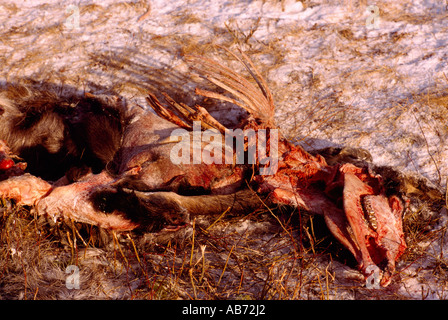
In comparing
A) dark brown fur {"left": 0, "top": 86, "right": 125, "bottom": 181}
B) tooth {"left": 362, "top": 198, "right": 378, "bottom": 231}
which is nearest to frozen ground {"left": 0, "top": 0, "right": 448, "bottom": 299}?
dark brown fur {"left": 0, "top": 86, "right": 125, "bottom": 181}

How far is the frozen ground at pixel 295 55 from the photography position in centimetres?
377

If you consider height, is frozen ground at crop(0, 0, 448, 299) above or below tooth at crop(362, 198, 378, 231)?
above

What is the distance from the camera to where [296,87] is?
4.15 m

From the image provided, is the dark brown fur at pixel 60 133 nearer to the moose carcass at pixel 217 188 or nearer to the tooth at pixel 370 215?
the moose carcass at pixel 217 188

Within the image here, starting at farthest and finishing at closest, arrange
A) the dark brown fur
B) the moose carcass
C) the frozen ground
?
the frozen ground → the dark brown fur → the moose carcass

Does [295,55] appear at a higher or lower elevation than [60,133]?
higher

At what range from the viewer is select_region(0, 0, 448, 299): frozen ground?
377 centimetres

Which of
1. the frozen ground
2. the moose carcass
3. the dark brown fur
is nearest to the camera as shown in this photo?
the moose carcass

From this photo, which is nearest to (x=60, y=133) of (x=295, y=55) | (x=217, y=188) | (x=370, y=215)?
(x=217, y=188)

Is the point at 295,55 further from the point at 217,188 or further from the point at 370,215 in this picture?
the point at 370,215

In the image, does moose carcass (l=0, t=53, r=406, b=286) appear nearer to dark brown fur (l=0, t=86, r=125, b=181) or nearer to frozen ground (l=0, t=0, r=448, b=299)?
dark brown fur (l=0, t=86, r=125, b=181)

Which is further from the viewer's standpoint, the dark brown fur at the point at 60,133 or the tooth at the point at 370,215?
the dark brown fur at the point at 60,133

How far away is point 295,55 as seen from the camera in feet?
14.5

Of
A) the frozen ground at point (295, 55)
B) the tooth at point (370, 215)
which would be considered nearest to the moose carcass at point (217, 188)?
the tooth at point (370, 215)
